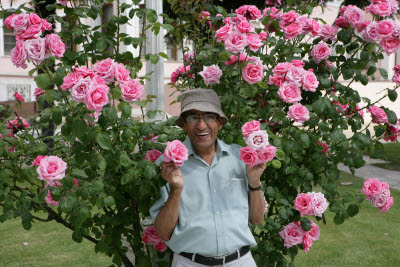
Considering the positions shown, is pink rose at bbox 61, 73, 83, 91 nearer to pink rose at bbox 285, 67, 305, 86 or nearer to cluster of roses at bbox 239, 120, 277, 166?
cluster of roses at bbox 239, 120, 277, 166

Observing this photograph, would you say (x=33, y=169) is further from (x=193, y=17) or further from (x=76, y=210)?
(x=193, y=17)

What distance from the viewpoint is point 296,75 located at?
101 inches

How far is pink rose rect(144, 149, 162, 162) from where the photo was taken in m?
2.51

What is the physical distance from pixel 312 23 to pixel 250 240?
4.68ft

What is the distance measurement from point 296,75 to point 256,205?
74 centimetres

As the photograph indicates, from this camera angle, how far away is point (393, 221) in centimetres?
629

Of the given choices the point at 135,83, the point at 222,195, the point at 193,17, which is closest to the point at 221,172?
the point at 222,195

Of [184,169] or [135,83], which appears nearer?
Result: [135,83]

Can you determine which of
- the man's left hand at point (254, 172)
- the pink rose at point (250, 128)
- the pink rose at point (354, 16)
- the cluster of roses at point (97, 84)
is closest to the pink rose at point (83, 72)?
the cluster of roses at point (97, 84)

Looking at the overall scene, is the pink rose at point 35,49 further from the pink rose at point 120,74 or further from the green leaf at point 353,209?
the green leaf at point 353,209

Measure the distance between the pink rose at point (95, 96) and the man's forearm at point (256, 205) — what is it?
87 centimetres

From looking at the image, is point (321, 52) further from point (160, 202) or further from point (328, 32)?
point (160, 202)

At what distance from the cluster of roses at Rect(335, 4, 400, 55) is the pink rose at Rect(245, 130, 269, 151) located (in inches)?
47.3

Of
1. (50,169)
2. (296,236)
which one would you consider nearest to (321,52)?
(296,236)
